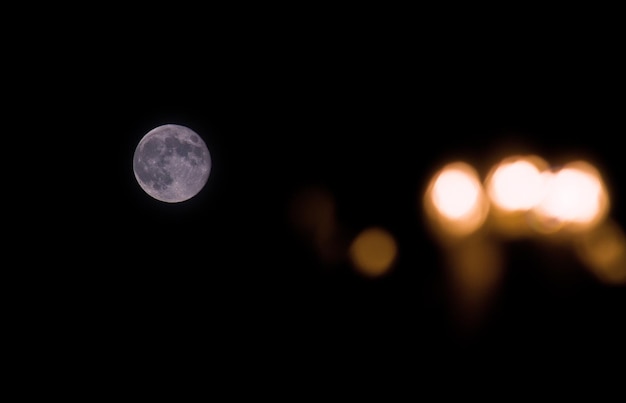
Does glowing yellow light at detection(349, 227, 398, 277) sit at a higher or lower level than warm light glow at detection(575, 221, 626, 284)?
lower

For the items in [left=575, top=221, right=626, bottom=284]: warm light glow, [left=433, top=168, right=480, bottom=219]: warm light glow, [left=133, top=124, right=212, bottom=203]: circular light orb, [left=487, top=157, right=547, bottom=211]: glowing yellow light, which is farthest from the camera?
[left=133, top=124, right=212, bottom=203]: circular light orb

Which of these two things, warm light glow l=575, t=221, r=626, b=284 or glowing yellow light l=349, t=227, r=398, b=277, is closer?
warm light glow l=575, t=221, r=626, b=284

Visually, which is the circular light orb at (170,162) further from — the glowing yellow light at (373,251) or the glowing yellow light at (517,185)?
the glowing yellow light at (517,185)

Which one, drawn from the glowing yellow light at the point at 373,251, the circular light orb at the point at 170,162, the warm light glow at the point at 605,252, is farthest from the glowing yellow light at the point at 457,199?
the circular light orb at the point at 170,162

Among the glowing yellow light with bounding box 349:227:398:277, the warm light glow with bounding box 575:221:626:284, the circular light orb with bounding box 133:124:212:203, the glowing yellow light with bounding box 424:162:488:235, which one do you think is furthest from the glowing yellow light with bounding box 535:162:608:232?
the circular light orb with bounding box 133:124:212:203

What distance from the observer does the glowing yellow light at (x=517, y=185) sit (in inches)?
196

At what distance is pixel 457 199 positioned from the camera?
210 inches

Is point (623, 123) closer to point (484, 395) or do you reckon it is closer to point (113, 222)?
point (484, 395)

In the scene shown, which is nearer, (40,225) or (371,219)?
A: (371,219)

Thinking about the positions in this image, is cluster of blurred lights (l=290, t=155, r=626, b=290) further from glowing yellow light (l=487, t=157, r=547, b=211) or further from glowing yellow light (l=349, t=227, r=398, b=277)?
glowing yellow light (l=349, t=227, r=398, b=277)

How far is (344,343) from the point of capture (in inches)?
250

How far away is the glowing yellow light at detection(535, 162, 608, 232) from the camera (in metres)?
5.04

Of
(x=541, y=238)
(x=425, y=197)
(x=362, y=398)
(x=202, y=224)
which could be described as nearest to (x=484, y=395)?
(x=362, y=398)

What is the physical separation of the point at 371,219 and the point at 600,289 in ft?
7.42
